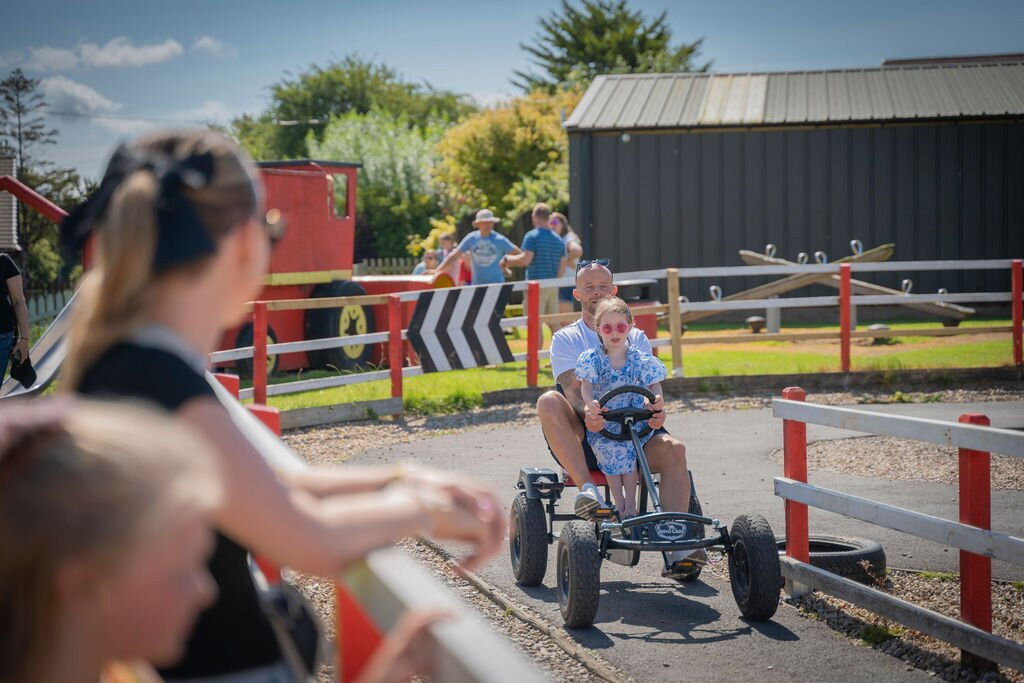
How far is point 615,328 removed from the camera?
6.76 meters

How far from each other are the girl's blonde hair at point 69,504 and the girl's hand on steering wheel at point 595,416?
17.3 ft

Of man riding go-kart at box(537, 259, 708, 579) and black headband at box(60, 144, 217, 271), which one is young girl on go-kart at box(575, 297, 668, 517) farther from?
black headband at box(60, 144, 217, 271)

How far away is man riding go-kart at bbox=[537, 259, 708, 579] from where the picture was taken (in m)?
6.41

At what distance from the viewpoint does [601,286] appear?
769 cm

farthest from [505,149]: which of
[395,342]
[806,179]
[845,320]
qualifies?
A: [395,342]

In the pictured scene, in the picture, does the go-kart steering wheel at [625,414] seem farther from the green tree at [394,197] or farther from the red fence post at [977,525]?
the green tree at [394,197]

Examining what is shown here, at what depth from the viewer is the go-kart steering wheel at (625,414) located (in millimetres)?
6523

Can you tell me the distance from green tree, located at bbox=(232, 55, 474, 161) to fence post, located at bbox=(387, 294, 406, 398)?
65449mm

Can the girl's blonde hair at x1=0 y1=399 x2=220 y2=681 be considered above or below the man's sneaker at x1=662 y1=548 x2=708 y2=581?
above

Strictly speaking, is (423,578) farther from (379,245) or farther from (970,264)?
(379,245)

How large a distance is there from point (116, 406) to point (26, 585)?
0.70 feet

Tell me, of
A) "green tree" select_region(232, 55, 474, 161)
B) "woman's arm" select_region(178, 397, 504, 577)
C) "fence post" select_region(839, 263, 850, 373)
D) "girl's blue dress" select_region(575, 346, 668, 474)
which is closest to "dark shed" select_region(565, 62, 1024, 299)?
"fence post" select_region(839, 263, 850, 373)

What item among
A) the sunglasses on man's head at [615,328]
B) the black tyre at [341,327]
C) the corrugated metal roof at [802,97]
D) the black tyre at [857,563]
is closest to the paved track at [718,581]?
the black tyre at [857,563]

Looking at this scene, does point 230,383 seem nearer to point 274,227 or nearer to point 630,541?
point 630,541
